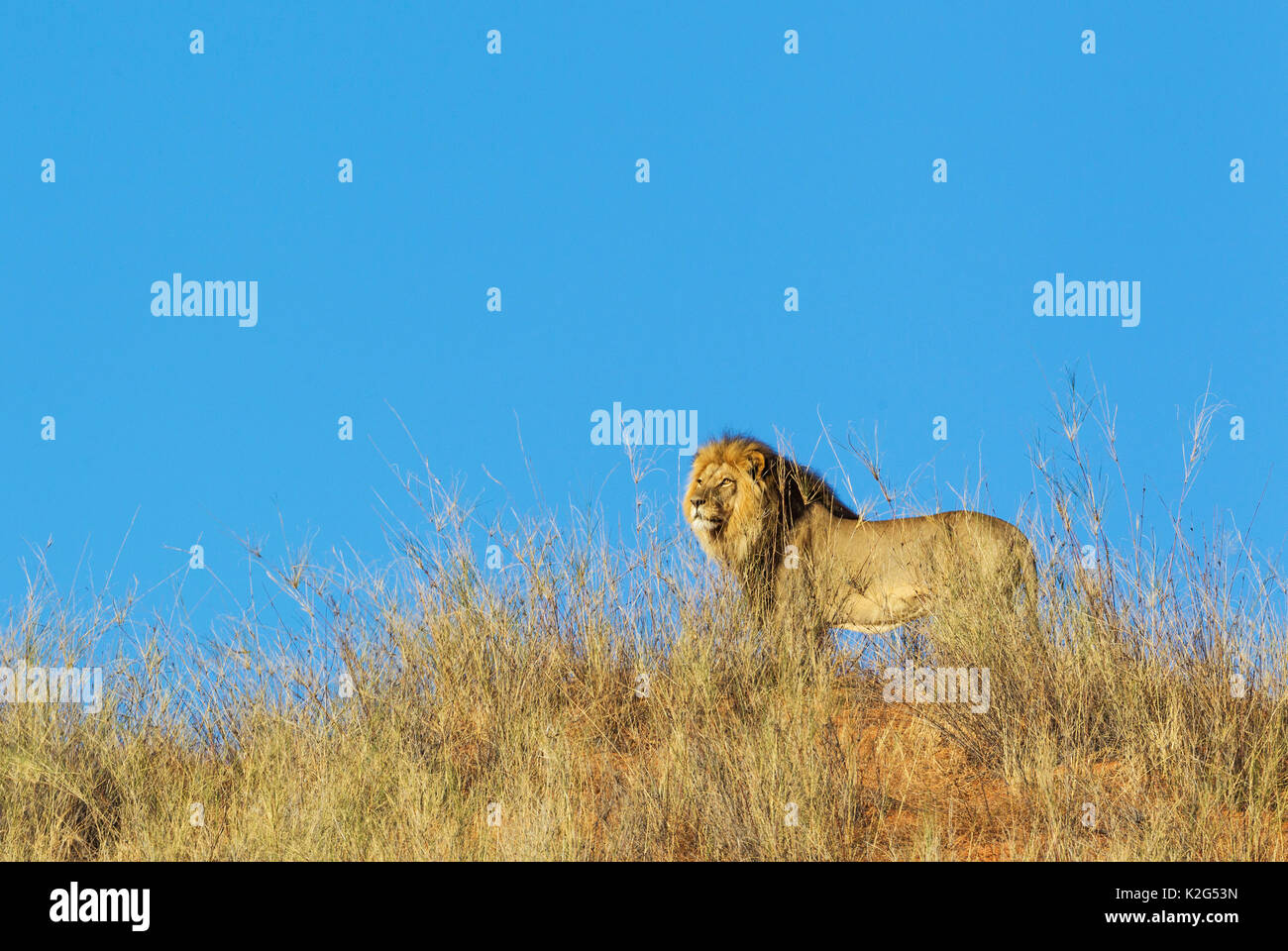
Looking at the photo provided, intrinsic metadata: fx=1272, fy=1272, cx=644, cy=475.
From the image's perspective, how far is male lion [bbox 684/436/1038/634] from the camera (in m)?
8.60

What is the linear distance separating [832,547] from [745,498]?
2.44ft

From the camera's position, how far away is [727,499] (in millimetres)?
9430

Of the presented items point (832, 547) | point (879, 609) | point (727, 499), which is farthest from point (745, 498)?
point (879, 609)

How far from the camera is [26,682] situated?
7.89m

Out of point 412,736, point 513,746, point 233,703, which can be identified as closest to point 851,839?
point 513,746

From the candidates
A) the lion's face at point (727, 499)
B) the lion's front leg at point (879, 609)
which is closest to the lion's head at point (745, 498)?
the lion's face at point (727, 499)

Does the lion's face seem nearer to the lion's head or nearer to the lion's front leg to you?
the lion's head

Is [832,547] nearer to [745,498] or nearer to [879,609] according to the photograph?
[879,609]

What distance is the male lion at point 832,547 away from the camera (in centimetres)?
860

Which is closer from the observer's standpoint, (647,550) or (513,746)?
(513,746)

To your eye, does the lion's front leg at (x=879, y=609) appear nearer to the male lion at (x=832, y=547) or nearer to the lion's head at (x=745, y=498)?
the male lion at (x=832, y=547)
